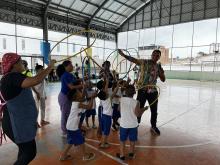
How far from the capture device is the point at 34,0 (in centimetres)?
1630

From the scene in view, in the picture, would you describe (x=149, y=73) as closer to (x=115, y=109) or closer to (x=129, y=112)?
(x=115, y=109)

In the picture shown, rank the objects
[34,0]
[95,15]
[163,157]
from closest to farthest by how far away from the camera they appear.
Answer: [163,157], [34,0], [95,15]

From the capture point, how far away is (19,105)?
86.9 inches

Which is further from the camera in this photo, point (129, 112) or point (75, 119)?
point (129, 112)

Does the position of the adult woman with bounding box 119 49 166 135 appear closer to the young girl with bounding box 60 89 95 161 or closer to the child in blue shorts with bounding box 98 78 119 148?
the child in blue shorts with bounding box 98 78 119 148

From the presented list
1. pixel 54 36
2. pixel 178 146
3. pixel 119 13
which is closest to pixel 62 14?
pixel 54 36

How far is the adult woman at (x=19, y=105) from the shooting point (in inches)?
84.0

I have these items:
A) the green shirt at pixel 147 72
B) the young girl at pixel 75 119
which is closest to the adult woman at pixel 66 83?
the young girl at pixel 75 119

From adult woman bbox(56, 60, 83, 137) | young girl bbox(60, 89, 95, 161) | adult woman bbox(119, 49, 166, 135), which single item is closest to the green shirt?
adult woman bbox(119, 49, 166, 135)

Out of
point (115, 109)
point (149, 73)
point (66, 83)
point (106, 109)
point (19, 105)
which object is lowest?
point (115, 109)

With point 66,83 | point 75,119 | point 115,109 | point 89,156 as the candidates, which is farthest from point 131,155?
point 66,83

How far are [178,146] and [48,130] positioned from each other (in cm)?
299

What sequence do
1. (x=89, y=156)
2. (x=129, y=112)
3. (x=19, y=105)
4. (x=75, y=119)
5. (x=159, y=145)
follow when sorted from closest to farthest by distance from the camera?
1. (x=19, y=105)
2. (x=75, y=119)
3. (x=129, y=112)
4. (x=89, y=156)
5. (x=159, y=145)

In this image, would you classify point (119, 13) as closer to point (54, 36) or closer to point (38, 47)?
point (54, 36)
